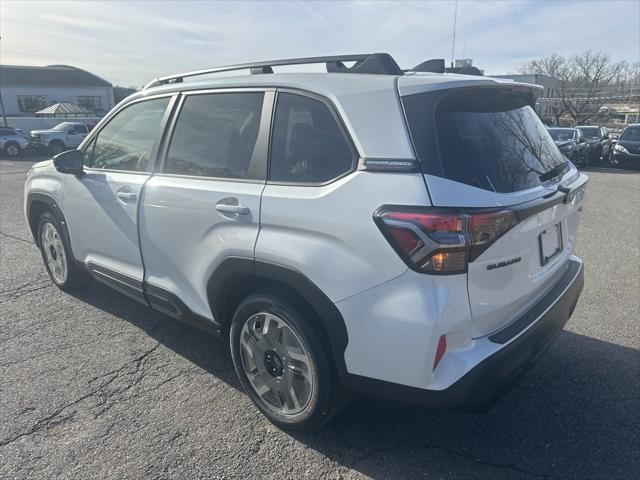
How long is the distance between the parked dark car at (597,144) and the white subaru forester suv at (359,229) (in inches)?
742

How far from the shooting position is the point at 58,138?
26625 mm

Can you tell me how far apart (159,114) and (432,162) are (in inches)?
85.7

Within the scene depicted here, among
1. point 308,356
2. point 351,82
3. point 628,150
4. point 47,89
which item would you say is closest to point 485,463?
point 308,356

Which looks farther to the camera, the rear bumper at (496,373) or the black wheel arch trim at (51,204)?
the black wheel arch trim at (51,204)

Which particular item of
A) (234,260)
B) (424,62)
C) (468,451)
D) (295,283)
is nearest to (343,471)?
(468,451)

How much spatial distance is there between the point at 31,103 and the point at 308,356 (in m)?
55.4

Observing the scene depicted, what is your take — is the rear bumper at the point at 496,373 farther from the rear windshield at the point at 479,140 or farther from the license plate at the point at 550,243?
the rear windshield at the point at 479,140

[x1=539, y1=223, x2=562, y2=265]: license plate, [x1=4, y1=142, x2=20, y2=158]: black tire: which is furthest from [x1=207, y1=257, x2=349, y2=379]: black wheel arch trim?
[x1=4, y1=142, x2=20, y2=158]: black tire

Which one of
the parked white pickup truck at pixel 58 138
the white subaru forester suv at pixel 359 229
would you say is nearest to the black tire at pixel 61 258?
the white subaru forester suv at pixel 359 229

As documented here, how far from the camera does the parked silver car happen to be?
25.4 metres

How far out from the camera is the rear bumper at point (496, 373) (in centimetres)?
207

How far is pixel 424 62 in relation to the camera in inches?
123

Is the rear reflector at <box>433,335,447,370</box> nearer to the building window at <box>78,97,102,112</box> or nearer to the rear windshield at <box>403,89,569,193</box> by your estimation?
the rear windshield at <box>403,89,569,193</box>

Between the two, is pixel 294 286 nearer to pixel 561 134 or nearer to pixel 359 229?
pixel 359 229
